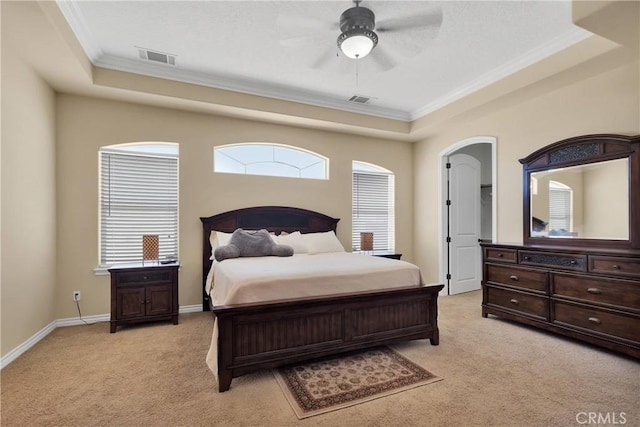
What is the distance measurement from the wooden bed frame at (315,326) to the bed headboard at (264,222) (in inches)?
84.0

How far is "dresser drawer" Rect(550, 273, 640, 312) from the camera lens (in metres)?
2.63

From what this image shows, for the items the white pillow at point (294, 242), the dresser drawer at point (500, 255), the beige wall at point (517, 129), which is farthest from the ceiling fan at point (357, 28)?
the dresser drawer at point (500, 255)

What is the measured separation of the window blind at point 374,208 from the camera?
545cm

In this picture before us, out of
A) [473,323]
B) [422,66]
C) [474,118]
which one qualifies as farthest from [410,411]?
[474,118]

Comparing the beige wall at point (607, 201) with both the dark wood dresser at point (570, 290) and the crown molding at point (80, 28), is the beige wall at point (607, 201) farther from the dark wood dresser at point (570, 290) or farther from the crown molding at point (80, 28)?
the crown molding at point (80, 28)

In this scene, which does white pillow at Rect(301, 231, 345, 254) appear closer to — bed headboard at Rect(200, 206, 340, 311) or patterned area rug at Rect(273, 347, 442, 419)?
bed headboard at Rect(200, 206, 340, 311)

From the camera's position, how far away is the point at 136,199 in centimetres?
404

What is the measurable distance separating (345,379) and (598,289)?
2.51m

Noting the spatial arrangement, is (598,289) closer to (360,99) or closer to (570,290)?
(570,290)

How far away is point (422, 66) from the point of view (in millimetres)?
3590

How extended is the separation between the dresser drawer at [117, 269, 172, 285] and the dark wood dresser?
398 centimetres

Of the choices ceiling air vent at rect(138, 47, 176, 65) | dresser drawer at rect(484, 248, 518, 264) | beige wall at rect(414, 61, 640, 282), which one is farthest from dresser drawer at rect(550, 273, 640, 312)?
ceiling air vent at rect(138, 47, 176, 65)

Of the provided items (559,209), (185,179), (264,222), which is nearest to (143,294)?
(185,179)

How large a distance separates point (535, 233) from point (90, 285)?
5.53m
